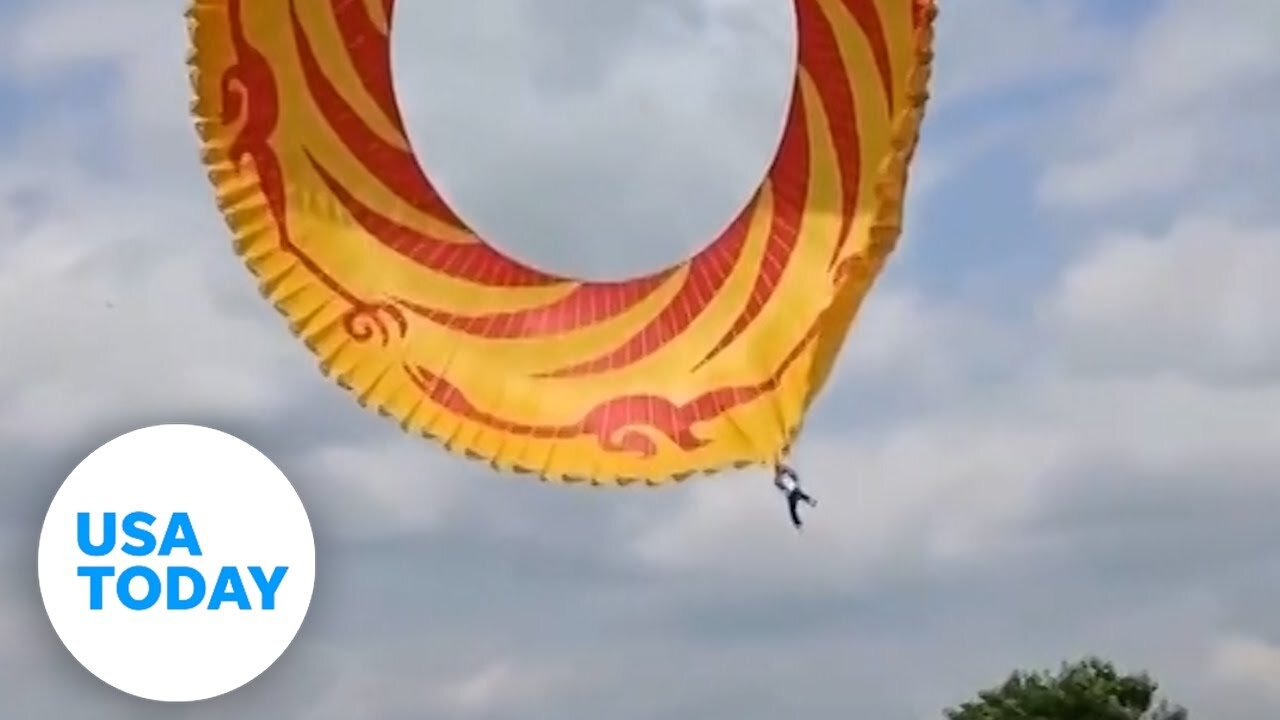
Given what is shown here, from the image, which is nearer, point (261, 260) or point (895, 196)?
point (895, 196)

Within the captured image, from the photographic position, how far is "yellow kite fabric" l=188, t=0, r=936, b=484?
13797 mm

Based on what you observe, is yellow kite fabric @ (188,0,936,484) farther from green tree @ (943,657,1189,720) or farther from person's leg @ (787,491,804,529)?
green tree @ (943,657,1189,720)

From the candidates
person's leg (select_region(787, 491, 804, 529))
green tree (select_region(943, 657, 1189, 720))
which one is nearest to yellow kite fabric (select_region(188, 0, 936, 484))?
person's leg (select_region(787, 491, 804, 529))

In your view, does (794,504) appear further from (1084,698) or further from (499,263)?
(1084,698)

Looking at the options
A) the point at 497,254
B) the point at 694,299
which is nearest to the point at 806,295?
the point at 694,299

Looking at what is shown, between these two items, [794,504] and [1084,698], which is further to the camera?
[1084,698]

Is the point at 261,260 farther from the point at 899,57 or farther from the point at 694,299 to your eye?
the point at 899,57

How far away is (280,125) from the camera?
47.2 ft

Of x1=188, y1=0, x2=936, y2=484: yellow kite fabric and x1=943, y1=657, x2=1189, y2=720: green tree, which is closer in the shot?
x1=188, y1=0, x2=936, y2=484: yellow kite fabric

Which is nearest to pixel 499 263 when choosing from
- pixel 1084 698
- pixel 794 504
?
pixel 794 504

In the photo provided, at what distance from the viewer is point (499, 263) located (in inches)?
554

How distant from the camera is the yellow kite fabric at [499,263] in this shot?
13797mm

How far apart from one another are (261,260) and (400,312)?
2.63 feet

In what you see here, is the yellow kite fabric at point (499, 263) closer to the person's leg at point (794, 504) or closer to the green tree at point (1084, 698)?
the person's leg at point (794, 504)
